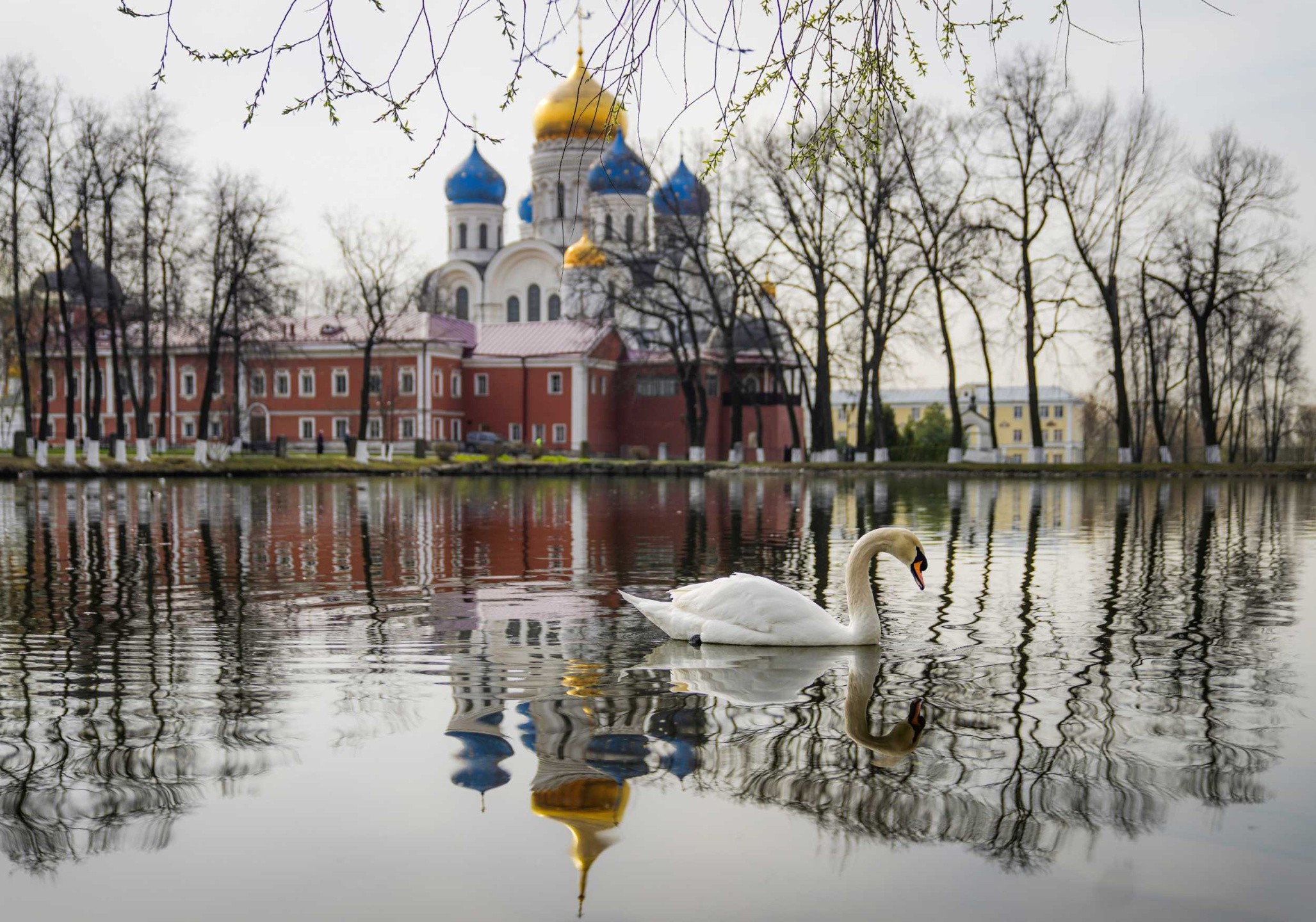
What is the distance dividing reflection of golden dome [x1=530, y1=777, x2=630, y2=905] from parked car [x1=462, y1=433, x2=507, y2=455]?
5510 cm

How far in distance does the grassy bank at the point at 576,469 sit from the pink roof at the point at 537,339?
61.0 feet

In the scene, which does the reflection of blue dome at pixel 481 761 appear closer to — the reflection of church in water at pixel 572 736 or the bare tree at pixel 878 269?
the reflection of church in water at pixel 572 736

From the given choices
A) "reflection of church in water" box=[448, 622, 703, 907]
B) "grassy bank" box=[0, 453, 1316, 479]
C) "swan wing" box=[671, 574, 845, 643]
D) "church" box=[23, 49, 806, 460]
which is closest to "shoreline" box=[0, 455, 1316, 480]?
"grassy bank" box=[0, 453, 1316, 479]

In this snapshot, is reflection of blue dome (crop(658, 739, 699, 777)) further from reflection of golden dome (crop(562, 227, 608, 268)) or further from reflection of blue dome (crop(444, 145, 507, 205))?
reflection of blue dome (crop(444, 145, 507, 205))

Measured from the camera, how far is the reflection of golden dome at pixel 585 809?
4.43 meters

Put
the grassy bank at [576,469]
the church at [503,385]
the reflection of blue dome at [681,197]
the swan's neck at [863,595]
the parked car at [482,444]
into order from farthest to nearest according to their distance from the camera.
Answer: the church at [503,385] < the parked car at [482,444] < the reflection of blue dome at [681,197] < the grassy bank at [576,469] < the swan's neck at [863,595]

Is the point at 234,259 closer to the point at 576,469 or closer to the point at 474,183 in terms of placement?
the point at 576,469

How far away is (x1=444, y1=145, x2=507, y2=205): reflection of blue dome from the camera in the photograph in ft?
275

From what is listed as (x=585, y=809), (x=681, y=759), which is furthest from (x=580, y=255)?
(x=585, y=809)

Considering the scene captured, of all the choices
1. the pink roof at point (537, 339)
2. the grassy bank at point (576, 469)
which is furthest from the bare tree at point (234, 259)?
the pink roof at point (537, 339)

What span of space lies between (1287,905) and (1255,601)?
23.2 ft

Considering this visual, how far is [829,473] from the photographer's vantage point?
4444 centimetres

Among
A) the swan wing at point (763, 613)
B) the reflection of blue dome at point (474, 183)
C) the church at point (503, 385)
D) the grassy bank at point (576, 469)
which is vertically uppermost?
the reflection of blue dome at point (474, 183)

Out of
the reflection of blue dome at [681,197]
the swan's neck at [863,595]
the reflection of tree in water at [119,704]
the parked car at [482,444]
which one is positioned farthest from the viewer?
the parked car at [482,444]
